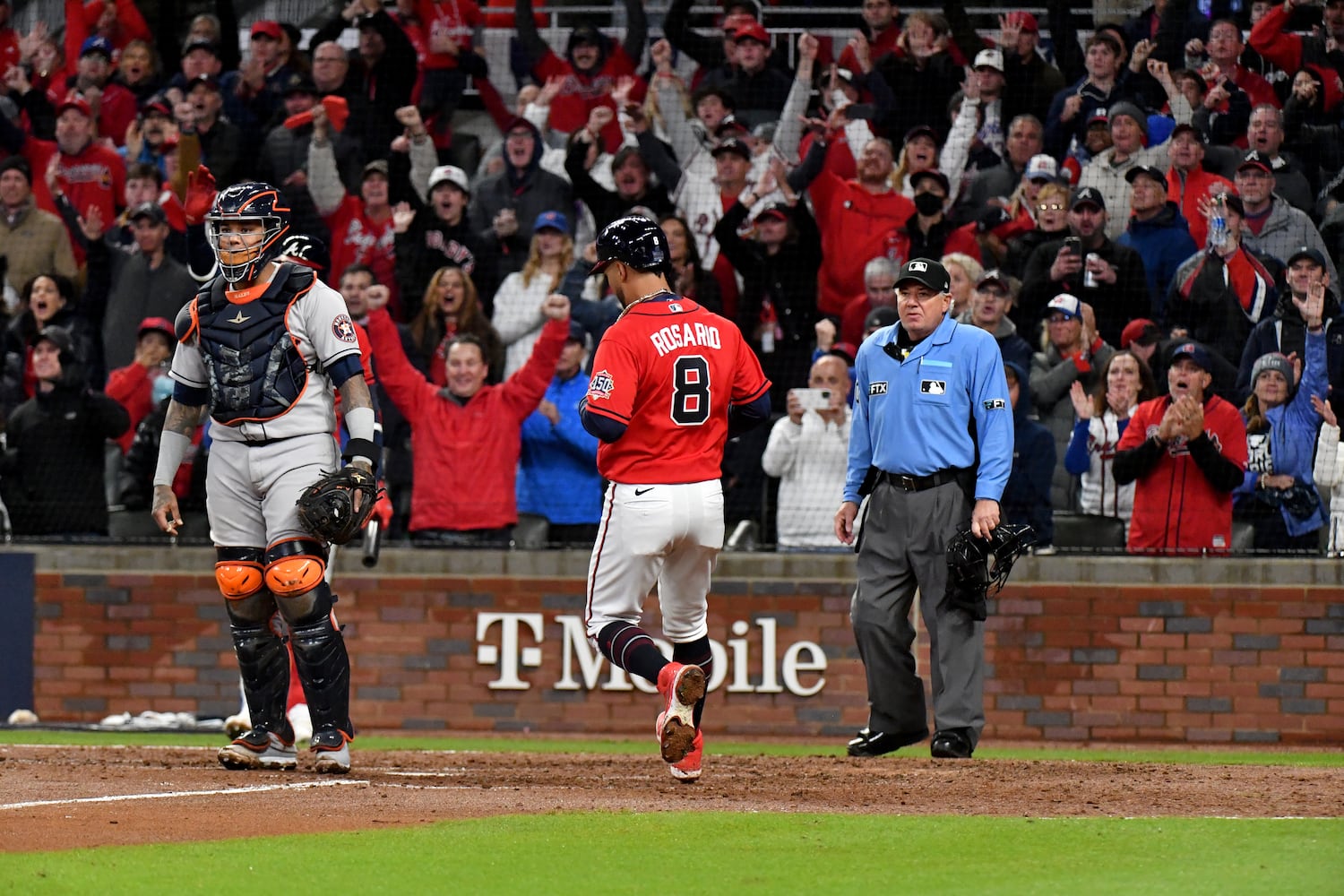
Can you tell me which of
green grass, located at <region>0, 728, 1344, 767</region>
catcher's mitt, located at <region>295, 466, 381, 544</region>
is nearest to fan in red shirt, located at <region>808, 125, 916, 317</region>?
green grass, located at <region>0, 728, 1344, 767</region>

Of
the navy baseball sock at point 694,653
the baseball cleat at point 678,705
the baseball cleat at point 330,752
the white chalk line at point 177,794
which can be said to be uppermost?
the navy baseball sock at point 694,653

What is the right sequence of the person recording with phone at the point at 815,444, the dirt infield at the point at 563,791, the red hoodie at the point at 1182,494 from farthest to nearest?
the person recording with phone at the point at 815,444, the red hoodie at the point at 1182,494, the dirt infield at the point at 563,791

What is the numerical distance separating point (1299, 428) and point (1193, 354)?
2.41ft

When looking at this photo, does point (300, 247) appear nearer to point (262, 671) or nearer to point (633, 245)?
point (633, 245)

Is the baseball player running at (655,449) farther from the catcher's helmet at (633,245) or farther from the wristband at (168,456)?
the wristband at (168,456)

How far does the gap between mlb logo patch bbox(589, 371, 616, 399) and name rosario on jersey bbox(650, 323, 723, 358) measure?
0.24 meters

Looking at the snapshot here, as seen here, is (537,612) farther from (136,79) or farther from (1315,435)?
(136,79)

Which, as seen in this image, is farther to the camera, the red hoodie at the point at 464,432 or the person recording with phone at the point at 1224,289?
the red hoodie at the point at 464,432

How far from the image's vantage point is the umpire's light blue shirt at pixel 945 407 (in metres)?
7.80

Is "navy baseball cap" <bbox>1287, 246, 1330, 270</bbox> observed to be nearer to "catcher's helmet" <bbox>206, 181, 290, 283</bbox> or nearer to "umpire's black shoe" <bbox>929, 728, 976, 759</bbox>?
"umpire's black shoe" <bbox>929, 728, 976, 759</bbox>

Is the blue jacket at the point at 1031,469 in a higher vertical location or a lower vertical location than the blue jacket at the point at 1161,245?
lower

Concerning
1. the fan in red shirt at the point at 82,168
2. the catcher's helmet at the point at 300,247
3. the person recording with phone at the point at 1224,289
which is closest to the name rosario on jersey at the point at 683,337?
the catcher's helmet at the point at 300,247

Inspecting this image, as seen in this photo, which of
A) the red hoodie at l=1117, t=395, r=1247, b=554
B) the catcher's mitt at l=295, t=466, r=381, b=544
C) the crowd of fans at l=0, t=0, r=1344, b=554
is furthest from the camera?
the crowd of fans at l=0, t=0, r=1344, b=554

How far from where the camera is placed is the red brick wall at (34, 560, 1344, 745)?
10594mm
